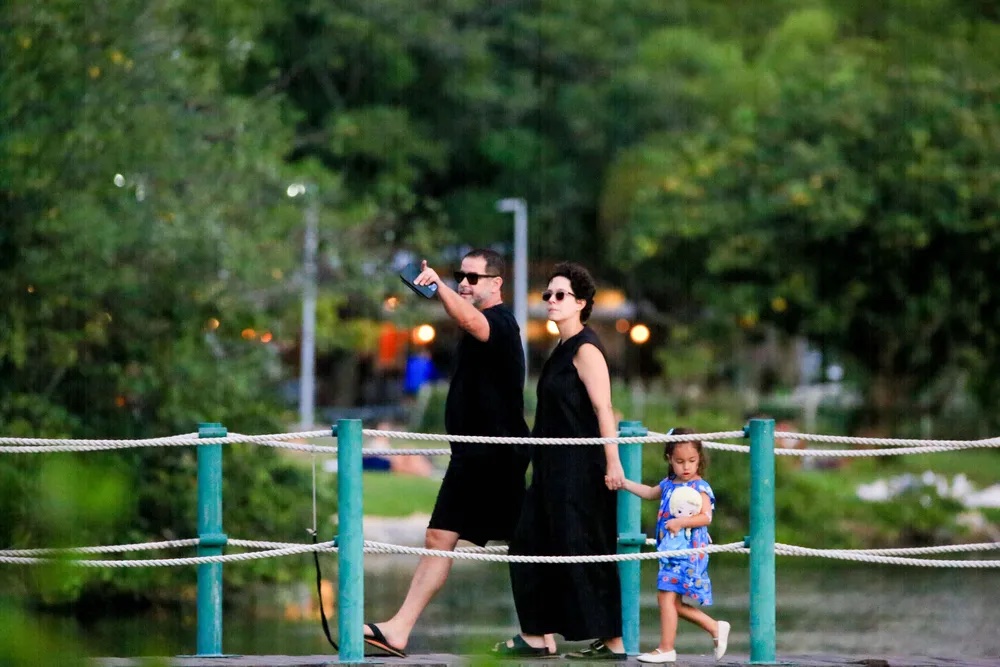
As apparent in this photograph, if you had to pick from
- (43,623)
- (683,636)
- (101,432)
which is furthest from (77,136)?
(43,623)

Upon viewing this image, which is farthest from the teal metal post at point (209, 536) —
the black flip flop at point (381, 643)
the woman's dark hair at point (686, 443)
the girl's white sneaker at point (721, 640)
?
the girl's white sneaker at point (721, 640)

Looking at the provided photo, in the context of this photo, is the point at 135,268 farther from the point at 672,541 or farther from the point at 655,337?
the point at 655,337

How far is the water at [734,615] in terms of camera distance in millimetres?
12148

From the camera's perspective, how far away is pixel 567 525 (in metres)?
7.29

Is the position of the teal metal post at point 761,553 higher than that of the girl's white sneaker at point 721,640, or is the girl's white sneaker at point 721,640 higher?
the teal metal post at point 761,553

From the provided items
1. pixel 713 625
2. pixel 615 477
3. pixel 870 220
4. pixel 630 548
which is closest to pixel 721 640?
pixel 713 625

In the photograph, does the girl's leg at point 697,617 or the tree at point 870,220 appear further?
the tree at point 870,220

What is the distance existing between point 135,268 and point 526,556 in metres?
8.03

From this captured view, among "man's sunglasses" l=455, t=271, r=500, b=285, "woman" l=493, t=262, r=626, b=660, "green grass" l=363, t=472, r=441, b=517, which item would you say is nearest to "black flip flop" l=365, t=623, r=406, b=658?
"woman" l=493, t=262, r=626, b=660

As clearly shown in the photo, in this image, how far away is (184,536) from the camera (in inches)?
582

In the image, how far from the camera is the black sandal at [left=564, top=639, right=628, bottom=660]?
7.32 metres

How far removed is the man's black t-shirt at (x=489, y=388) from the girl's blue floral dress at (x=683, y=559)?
0.65 meters

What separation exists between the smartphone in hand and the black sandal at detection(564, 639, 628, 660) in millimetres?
1361

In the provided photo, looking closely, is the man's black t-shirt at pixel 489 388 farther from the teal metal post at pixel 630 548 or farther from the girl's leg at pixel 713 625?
the girl's leg at pixel 713 625
